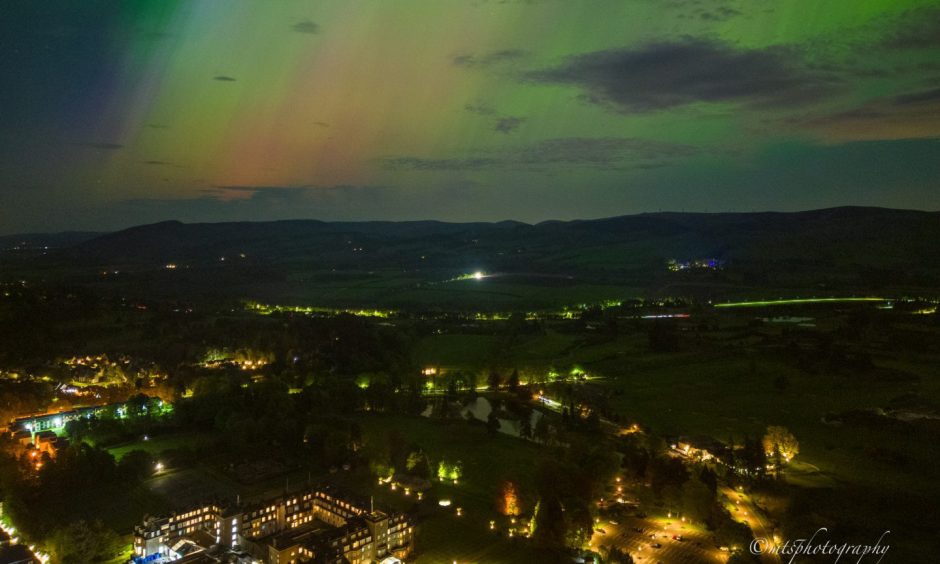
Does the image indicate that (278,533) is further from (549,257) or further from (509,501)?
(549,257)

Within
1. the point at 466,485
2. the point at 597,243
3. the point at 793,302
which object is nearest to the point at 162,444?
the point at 466,485

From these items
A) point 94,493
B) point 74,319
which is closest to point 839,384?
point 94,493

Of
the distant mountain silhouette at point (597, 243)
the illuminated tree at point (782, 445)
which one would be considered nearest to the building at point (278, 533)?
the illuminated tree at point (782, 445)

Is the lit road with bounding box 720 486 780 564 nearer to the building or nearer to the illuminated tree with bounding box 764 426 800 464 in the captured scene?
the illuminated tree with bounding box 764 426 800 464

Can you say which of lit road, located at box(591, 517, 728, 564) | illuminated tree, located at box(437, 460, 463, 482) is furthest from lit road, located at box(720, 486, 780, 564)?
illuminated tree, located at box(437, 460, 463, 482)

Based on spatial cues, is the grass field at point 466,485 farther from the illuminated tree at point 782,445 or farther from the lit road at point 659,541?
the illuminated tree at point 782,445
